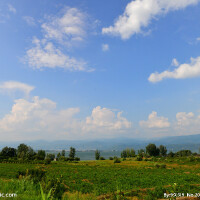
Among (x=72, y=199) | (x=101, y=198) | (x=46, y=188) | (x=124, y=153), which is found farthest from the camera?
(x=124, y=153)

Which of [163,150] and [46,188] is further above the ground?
[46,188]

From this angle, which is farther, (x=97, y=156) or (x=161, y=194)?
(x=97, y=156)

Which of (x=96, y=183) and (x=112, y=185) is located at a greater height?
(x=112, y=185)

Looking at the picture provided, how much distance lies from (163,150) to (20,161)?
126252 millimetres

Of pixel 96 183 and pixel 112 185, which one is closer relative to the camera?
pixel 112 185

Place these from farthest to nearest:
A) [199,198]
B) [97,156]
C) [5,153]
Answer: [97,156]
[5,153]
[199,198]

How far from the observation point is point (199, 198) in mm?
12859

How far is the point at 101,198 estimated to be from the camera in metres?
16.5

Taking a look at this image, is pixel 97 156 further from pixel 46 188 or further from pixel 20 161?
pixel 46 188

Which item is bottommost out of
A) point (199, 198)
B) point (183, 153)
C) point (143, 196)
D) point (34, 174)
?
point (183, 153)

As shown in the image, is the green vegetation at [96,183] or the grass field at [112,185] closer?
the grass field at [112,185]

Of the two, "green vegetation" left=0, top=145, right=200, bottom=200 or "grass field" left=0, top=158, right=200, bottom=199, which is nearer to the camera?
"grass field" left=0, top=158, right=200, bottom=199

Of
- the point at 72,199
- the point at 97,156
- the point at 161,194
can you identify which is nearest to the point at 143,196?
the point at 161,194

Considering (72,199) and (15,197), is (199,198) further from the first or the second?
(15,197)
